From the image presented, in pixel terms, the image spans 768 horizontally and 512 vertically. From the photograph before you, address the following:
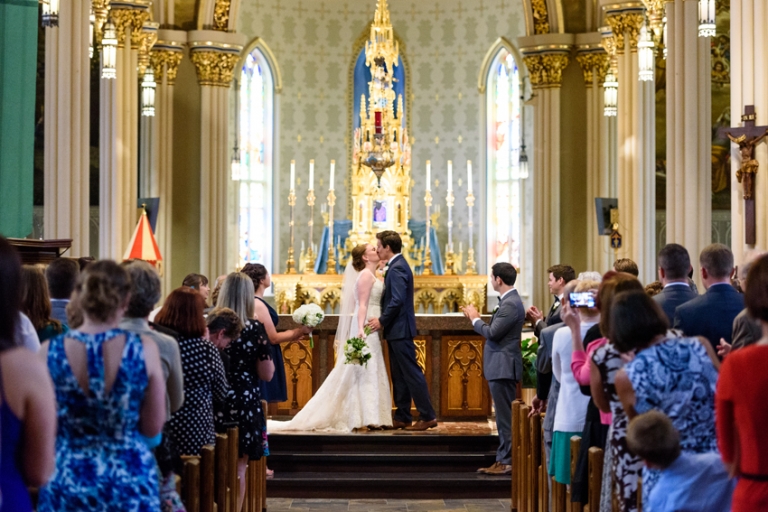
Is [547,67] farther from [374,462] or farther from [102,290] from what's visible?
[102,290]

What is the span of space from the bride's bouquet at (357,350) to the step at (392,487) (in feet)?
3.54

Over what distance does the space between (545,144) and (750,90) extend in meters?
9.89

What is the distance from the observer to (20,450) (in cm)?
327

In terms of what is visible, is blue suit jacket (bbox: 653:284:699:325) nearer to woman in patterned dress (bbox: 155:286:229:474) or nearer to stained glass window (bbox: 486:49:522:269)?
woman in patterned dress (bbox: 155:286:229:474)

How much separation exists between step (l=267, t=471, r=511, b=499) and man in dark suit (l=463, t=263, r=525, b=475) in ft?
1.32

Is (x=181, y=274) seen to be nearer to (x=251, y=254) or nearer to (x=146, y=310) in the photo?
(x=251, y=254)

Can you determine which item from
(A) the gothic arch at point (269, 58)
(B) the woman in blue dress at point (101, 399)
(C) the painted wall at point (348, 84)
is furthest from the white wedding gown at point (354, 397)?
(A) the gothic arch at point (269, 58)

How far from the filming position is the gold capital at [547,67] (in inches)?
762

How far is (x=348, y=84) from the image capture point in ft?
77.0

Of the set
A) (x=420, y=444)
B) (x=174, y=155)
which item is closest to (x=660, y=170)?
(x=174, y=155)

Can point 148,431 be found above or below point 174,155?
below

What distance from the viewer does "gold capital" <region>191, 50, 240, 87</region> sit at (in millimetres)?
19234

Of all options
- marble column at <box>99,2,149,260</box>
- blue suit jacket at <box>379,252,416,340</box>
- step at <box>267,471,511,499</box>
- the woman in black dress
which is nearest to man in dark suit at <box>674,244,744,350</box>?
the woman in black dress

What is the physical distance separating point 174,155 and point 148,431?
1583cm
